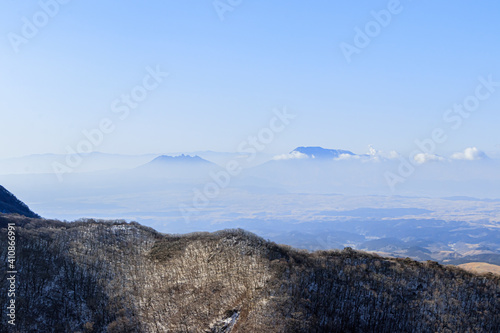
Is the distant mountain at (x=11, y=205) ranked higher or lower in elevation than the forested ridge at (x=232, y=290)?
higher

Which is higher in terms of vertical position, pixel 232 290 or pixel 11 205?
pixel 11 205

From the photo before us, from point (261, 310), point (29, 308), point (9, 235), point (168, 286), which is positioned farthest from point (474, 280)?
point (9, 235)

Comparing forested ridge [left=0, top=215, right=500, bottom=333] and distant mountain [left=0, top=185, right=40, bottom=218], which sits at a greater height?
distant mountain [left=0, top=185, right=40, bottom=218]

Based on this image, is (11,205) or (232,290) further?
(11,205)

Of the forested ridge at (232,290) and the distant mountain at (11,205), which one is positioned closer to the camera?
the forested ridge at (232,290)

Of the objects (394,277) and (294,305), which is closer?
(294,305)

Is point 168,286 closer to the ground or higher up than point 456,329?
higher up

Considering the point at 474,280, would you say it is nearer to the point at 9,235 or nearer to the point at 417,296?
the point at 417,296

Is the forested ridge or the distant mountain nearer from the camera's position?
the forested ridge
